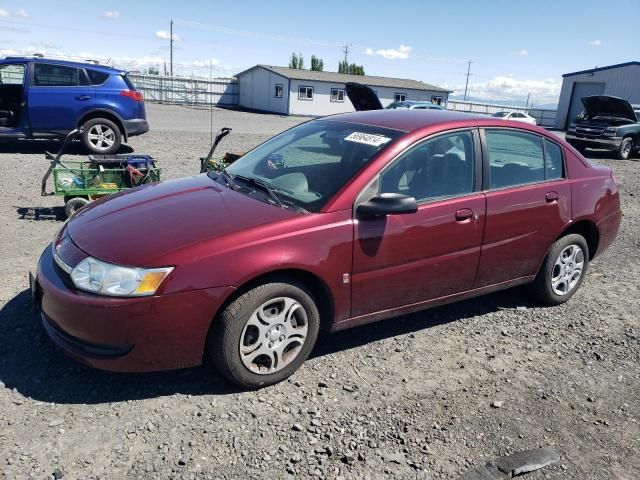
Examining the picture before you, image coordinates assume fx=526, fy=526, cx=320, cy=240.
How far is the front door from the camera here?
3.42m

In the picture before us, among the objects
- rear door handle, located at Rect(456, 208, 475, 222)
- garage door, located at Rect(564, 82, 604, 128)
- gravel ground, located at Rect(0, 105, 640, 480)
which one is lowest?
gravel ground, located at Rect(0, 105, 640, 480)

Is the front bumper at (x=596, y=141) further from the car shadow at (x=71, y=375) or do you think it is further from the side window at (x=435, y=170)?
the car shadow at (x=71, y=375)

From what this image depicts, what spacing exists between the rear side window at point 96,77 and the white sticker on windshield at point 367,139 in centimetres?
865

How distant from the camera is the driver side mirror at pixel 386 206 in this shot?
3258 millimetres

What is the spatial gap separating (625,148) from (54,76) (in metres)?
16.7

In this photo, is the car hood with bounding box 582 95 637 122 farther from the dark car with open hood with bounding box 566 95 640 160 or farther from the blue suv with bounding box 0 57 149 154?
the blue suv with bounding box 0 57 149 154

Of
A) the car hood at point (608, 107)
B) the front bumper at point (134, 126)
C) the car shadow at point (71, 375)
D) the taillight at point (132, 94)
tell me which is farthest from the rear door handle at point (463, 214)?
the car hood at point (608, 107)

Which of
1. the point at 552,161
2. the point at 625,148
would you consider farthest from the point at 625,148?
the point at 552,161

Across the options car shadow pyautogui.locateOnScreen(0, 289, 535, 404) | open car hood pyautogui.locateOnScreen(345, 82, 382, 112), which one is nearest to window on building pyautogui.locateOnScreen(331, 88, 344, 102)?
open car hood pyautogui.locateOnScreen(345, 82, 382, 112)

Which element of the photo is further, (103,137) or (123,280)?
(103,137)

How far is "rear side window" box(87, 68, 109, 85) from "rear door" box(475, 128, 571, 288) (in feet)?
30.1

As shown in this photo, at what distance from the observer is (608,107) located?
57.0 feet

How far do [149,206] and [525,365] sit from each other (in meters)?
2.84

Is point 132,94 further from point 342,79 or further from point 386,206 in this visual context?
point 342,79
